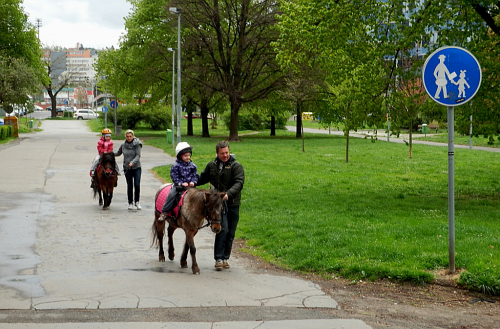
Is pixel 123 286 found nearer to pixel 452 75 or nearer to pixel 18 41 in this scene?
pixel 452 75

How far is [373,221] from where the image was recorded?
1160cm

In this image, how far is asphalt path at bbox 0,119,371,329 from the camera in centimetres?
632

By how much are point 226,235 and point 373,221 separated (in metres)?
3.83

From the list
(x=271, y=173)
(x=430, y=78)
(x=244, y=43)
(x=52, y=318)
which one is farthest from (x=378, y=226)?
(x=244, y=43)

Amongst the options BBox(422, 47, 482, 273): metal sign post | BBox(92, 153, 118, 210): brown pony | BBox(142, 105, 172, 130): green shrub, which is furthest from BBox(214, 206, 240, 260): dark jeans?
BBox(142, 105, 172, 130): green shrub

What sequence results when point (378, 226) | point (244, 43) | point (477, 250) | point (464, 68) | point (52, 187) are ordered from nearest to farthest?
point (464, 68), point (477, 250), point (378, 226), point (52, 187), point (244, 43)

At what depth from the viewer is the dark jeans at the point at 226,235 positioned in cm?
850

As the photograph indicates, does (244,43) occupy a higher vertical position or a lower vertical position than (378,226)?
higher

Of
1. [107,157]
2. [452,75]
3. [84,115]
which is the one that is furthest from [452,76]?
[84,115]

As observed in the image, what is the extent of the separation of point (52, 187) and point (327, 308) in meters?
13.2

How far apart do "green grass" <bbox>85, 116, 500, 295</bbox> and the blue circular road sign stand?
6.88 ft

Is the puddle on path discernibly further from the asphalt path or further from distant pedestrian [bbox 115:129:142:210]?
distant pedestrian [bbox 115:129:142:210]

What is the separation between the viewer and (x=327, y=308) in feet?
22.4

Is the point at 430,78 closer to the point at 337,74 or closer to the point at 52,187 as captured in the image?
the point at 337,74
